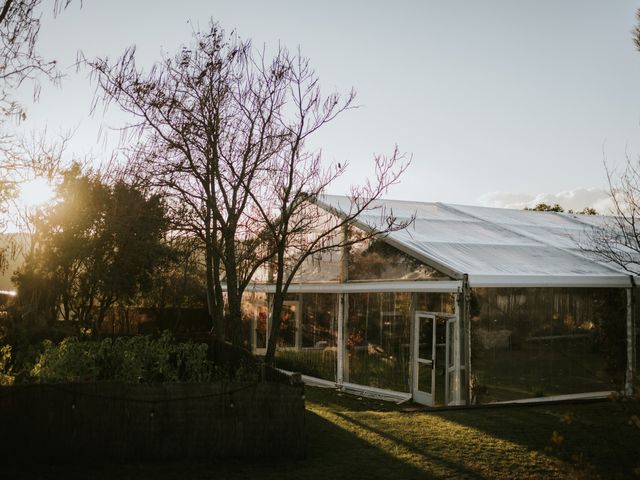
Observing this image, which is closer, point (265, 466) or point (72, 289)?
point (265, 466)

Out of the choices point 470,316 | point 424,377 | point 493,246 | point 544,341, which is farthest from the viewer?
point 493,246

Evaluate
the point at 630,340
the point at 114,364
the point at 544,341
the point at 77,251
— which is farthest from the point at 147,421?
the point at 630,340

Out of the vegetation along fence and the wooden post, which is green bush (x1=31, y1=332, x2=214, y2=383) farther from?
the wooden post

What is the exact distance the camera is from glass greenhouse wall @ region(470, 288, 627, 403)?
36.7 feet

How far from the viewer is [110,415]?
648 cm

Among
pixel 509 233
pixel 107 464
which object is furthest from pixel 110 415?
pixel 509 233

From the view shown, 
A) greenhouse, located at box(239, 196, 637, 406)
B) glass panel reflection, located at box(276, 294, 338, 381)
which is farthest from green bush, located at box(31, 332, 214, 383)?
glass panel reflection, located at box(276, 294, 338, 381)

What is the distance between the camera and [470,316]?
35.9 ft

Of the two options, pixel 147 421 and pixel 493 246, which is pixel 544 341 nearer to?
pixel 493 246

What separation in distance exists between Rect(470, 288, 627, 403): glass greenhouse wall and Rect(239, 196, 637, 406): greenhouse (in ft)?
0.07

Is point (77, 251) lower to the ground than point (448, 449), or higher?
higher

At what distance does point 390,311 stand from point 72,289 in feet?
29.6

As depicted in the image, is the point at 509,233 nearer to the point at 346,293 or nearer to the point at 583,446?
the point at 346,293

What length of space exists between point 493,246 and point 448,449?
672 centimetres
